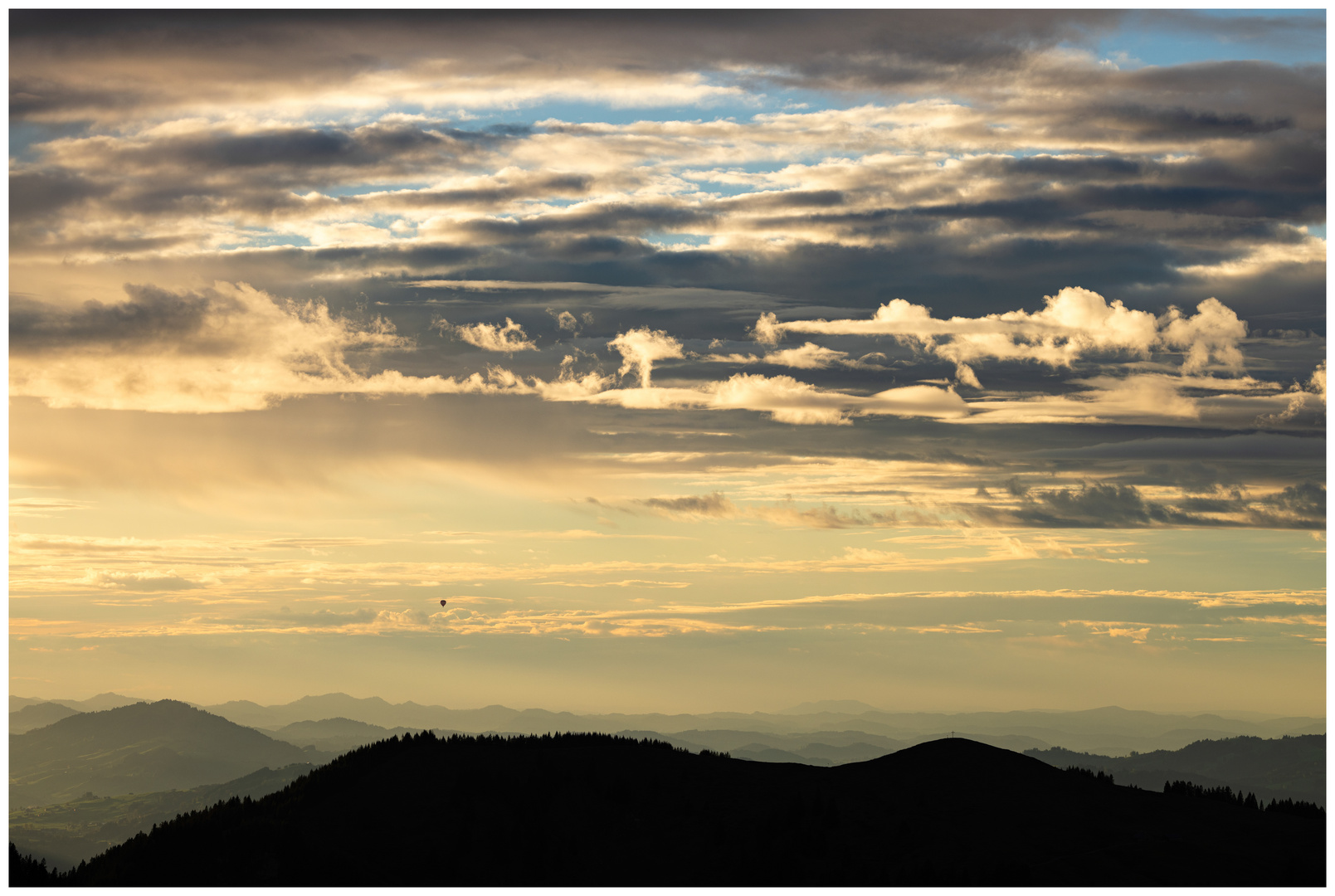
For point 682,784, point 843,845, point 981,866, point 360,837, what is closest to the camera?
point 981,866

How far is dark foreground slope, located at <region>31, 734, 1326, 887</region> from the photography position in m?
74.6

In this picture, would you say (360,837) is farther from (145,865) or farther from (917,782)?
(917,782)

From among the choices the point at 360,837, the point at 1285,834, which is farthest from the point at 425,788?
the point at 1285,834

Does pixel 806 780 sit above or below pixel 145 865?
above

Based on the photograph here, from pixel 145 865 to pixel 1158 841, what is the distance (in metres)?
77.3

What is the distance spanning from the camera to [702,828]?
89000mm

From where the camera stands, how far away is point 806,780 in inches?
3725

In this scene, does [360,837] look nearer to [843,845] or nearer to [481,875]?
[481,875]

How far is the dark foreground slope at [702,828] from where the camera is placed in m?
74.6

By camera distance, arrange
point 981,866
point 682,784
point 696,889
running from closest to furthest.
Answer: point 696,889 < point 981,866 < point 682,784

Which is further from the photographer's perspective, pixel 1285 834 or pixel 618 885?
pixel 618 885

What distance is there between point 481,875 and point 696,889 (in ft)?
81.9

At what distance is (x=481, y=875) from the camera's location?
85.5 m

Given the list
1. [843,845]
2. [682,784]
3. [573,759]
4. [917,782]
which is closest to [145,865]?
[573,759]
